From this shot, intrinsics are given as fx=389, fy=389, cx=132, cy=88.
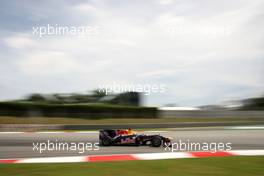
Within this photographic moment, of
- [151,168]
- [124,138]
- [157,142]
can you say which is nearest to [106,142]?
[124,138]

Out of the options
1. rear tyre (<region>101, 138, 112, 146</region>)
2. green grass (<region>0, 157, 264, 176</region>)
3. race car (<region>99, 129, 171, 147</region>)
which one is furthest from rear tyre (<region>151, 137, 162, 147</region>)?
green grass (<region>0, 157, 264, 176</region>)

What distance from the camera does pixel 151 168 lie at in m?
5.99

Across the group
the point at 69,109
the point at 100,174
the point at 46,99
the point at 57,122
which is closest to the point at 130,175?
the point at 100,174

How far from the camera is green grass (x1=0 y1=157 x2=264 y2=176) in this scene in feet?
18.2

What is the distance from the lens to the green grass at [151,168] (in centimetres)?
556

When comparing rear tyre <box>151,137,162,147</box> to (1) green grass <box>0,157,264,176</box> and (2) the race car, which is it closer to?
(2) the race car

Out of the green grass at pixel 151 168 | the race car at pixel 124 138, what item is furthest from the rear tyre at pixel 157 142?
the green grass at pixel 151 168

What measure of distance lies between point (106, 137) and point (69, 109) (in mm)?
11244

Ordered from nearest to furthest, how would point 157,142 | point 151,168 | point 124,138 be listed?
point 151,168 → point 157,142 → point 124,138

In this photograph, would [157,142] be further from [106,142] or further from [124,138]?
[106,142]

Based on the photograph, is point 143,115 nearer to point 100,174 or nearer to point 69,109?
point 69,109

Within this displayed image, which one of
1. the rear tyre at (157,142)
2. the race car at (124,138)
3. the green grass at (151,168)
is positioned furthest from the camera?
the race car at (124,138)

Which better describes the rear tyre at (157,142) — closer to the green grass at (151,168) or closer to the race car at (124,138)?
the race car at (124,138)

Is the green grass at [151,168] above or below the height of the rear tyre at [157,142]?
below
